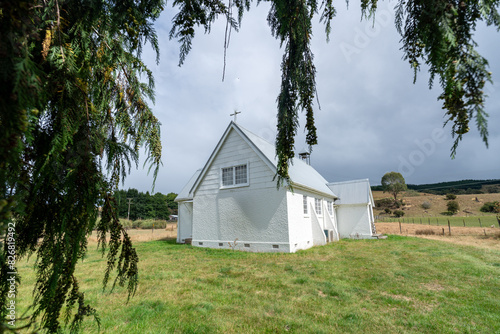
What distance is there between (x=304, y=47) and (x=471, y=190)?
85.0 m

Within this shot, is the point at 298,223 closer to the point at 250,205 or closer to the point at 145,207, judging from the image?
the point at 250,205

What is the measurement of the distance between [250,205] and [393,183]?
6162cm

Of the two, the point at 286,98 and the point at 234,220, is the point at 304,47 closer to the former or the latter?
the point at 286,98

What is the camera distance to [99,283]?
21.3ft

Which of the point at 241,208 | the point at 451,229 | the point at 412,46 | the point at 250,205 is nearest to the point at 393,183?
the point at 451,229

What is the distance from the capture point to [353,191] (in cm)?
1895

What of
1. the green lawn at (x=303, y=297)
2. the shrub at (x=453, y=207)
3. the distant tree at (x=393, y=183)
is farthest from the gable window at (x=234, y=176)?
the distant tree at (x=393, y=183)

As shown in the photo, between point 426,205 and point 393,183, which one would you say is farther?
point 393,183

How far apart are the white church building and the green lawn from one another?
2.41 metres

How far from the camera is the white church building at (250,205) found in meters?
11.1

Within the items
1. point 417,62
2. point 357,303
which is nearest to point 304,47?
point 417,62

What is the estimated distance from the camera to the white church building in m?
11.1

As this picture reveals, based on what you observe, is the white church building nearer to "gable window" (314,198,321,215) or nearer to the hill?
"gable window" (314,198,321,215)

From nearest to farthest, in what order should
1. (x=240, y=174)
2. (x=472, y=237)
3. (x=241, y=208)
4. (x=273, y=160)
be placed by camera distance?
(x=273, y=160)
(x=241, y=208)
(x=240, y=174)
(x=472, y=237)
